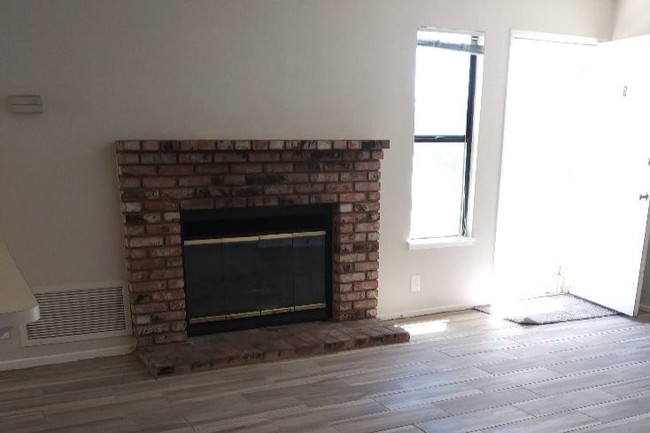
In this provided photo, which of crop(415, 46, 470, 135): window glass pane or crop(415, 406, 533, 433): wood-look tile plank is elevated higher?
crop(415, 46, 470, 135): window glass pane

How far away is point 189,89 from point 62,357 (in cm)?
180

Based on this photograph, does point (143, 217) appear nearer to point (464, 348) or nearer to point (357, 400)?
point (357, 400)

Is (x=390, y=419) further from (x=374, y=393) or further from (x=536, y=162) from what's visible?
(x=536, y=162)

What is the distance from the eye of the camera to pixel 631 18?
4289 millimetres

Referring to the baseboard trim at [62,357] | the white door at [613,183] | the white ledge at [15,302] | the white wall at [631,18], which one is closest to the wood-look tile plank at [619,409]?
the white door at [613,183]

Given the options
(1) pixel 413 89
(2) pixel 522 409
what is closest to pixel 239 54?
(1) pixel 413 89

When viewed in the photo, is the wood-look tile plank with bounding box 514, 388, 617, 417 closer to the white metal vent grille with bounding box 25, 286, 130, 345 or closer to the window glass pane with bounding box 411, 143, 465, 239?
the window glass pane with bounding box 411, 143, 465, 239

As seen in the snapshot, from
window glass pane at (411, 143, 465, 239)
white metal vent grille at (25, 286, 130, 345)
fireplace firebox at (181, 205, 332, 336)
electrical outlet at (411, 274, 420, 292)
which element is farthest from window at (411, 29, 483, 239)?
white metal vent grille at (25, 286, 130, 345)

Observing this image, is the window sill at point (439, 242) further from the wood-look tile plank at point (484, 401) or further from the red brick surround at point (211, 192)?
the wood-look tile plank at point (484, 401)

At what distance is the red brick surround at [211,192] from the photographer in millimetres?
3203

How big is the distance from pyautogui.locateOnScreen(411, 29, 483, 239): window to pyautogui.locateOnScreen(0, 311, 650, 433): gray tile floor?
41.0 inches

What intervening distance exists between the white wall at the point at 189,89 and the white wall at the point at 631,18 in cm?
83

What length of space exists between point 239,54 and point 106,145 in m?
0.98

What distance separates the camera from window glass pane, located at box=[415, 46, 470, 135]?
399 cm
